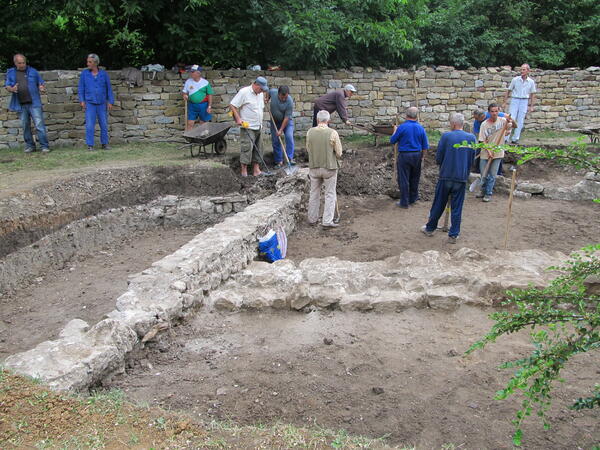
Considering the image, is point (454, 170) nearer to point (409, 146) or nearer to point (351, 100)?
point (409, 146)

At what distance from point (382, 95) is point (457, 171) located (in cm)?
711

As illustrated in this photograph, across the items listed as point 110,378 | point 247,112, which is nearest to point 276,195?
point 247,112

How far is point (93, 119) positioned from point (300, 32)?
5.27 m

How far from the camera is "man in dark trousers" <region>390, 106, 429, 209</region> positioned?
9039 mm

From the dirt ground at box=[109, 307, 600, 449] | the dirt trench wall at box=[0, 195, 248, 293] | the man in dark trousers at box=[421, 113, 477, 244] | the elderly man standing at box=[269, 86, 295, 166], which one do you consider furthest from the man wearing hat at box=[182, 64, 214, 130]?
the dirt ground at box=[109, 307, 600, 449]

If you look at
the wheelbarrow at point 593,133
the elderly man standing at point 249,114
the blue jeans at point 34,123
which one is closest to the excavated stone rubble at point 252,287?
the elderly man standing at point 249,114

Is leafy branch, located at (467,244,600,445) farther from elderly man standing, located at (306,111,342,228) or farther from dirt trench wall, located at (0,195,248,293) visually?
dirt trench wall, located at (0,195,248,293)

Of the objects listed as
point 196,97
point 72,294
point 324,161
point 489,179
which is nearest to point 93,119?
point 196,97

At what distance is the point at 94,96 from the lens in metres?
11.4

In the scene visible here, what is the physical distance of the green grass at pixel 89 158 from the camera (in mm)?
9992

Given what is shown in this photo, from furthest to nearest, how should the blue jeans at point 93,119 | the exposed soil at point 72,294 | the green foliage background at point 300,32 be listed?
the green foliage background at point 300,32 → the blue jeans at point 93,119 → the exposed soil at point 72,294

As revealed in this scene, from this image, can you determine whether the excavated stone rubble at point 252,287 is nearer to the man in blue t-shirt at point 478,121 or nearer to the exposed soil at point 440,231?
the exposed soil at point 440,231

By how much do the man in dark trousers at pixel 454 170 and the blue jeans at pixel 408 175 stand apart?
131 centimetres

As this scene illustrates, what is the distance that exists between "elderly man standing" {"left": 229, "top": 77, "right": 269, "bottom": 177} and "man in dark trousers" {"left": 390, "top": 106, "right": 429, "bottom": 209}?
273 cm
